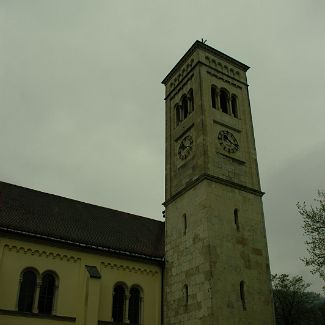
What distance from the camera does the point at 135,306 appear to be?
82.5 ft

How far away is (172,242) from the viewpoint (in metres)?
26.4

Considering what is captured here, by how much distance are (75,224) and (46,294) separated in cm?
513

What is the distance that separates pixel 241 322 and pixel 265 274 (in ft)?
12.0

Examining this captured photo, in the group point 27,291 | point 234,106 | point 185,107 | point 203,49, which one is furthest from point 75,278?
point 203,49

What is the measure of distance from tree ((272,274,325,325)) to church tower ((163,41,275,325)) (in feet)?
Answer: 83.1

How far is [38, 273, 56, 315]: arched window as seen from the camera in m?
22.0

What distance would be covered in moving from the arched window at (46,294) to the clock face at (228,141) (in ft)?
44.2

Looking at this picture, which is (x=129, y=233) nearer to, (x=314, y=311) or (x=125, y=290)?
(x=125, y=290)

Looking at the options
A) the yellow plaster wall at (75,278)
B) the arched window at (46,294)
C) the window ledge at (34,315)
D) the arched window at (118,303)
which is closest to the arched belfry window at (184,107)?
the yellow plaster wall at (75,278)

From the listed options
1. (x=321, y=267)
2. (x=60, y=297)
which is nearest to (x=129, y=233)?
(x=60, y=297)

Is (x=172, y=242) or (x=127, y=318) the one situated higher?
(x=172, y=242)

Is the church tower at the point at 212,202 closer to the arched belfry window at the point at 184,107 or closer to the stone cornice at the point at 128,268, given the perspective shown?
the arched belfry window at the point at 184,107

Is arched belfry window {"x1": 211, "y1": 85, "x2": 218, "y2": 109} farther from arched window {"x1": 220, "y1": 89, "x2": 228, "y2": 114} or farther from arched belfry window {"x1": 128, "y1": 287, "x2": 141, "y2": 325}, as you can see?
arched belfry window {"x1": 128, "y1": 287, "x2": 141, "y2": 325}

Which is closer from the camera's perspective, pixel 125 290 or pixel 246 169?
pixel 125 290
